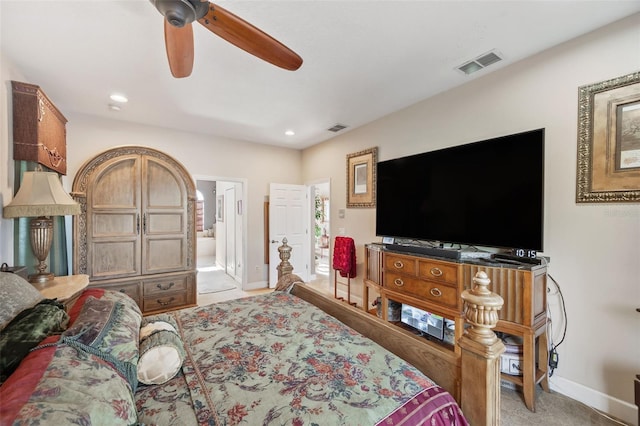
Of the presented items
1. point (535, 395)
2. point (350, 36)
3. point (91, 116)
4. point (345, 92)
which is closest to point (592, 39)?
point (350, 36)

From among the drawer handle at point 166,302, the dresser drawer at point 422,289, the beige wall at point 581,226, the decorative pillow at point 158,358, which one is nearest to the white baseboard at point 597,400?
the beige wall at point 581,226

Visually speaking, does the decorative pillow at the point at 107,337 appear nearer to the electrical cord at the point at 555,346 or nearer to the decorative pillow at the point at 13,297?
the decorative pillow at the point at 13,297

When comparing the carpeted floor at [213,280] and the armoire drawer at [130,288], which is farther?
the carpeted floor at [213,280]

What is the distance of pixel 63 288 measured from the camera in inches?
85.8

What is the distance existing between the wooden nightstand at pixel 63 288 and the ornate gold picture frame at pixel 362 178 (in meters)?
3.25

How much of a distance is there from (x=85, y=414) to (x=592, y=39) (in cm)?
337

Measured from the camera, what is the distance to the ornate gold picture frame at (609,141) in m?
1.76

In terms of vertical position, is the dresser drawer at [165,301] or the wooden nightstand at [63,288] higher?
the wooden nightstand at [63,288]

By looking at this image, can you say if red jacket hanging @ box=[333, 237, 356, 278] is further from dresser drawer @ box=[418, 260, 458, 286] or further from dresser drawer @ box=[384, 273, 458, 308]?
dresser drawer @ box=[418, 260, 458, 286]

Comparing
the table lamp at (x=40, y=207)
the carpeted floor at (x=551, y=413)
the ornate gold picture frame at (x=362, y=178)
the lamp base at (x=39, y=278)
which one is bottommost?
the carpeted floor at (x=551, y=413)

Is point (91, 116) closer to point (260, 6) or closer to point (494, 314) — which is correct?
point (260, 6)

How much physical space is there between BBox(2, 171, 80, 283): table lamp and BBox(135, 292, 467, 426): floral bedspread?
1626mm

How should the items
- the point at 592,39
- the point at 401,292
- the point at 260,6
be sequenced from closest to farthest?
Answer: the point at 260,6
the point at 592,39
the point at 401,292

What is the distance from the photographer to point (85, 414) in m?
0.66
